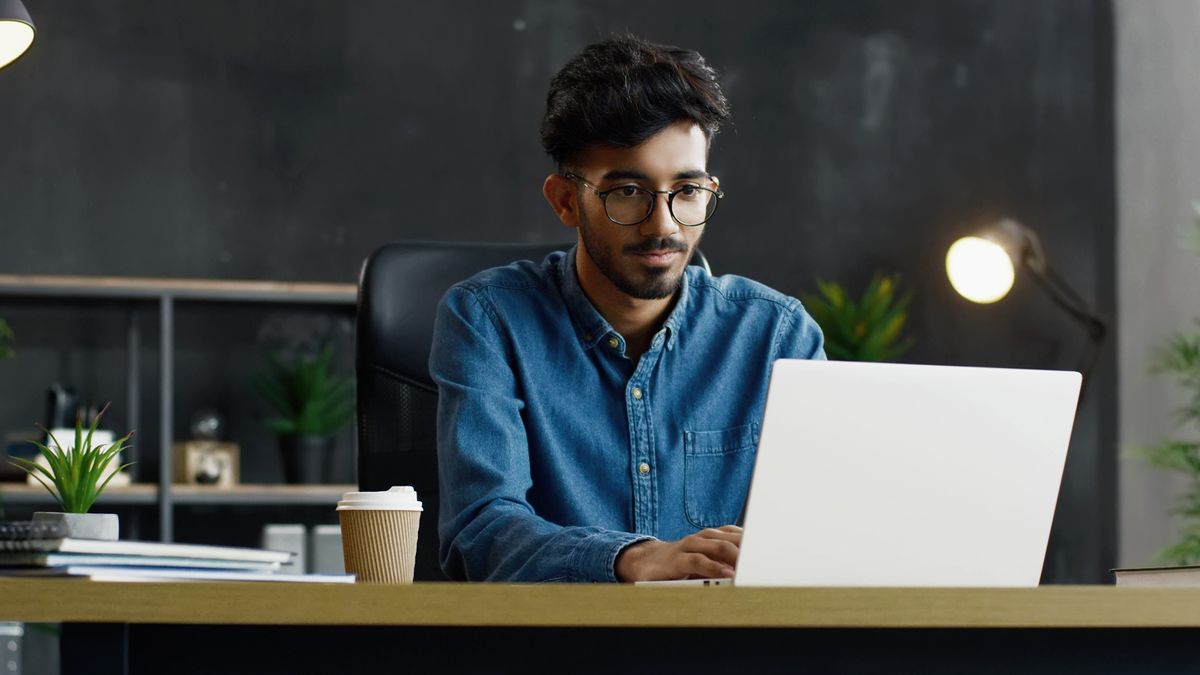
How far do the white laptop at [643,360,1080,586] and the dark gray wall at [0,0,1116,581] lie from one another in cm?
313

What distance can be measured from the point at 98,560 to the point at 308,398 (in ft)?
9.92

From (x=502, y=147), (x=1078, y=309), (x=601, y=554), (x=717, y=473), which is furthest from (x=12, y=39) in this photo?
(x=1078, y=309)

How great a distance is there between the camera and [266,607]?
781 millimetres

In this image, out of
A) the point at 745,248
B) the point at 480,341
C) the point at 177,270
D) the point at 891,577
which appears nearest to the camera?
the point at 891,577

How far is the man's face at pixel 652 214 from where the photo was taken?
1646 millimetres

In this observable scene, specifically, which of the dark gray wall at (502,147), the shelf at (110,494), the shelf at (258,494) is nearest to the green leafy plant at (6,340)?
the dark gray wall at (502,147)

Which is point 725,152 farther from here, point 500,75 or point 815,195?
point 500,75

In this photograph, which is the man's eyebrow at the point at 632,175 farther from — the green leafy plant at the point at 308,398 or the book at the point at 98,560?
the green leafy plant at the point at 308,398

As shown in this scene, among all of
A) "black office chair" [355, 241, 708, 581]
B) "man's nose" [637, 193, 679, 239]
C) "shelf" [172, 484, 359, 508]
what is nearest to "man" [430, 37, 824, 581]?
"man's nose" [637, 193, 679, 239]

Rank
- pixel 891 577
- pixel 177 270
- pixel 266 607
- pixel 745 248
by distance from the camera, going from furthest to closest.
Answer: pixel 745 248 → pixel 177 270 → pixel 891 577 → pixel 266 607

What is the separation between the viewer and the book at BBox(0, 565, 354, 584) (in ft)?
2.61

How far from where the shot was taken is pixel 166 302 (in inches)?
143

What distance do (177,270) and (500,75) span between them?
104cm

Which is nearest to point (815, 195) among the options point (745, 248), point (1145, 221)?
point (745, 248)
